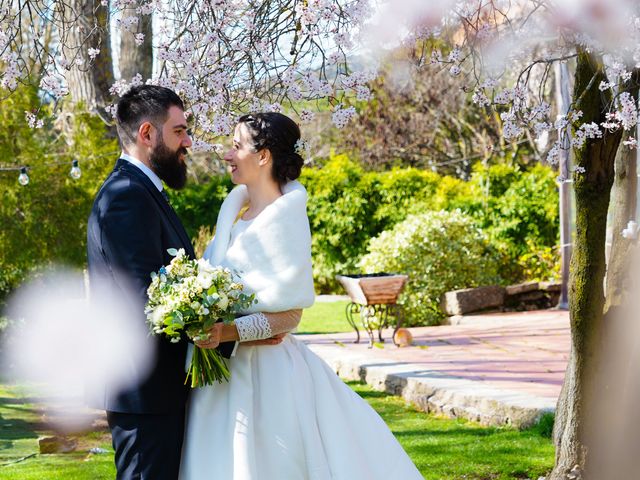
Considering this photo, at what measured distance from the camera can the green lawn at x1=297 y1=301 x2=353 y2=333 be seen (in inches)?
467

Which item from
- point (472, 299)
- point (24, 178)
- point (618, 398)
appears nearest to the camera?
point (618, 398)

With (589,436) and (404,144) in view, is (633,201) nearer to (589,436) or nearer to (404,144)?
(589,436)

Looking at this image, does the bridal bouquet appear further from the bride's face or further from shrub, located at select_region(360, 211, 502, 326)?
shrub, located at select_region(360, 211, 502, 326)

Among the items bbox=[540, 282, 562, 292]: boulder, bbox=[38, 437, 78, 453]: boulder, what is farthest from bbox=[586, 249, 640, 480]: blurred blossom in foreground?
bbox=[540, 282, 562, 292]: boulder

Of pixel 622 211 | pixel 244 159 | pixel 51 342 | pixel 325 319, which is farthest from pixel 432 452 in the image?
pixel 325 319

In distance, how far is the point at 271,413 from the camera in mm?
3240

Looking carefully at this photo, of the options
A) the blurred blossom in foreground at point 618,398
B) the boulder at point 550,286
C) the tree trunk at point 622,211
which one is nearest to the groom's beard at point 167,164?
the blurred blossom in foreground at point 618,398

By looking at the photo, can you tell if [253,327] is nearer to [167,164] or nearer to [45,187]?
[167,164]

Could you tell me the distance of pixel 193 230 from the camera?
1675 cm

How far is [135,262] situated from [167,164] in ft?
1.33

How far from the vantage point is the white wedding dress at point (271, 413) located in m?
3.15

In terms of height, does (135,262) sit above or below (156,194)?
below

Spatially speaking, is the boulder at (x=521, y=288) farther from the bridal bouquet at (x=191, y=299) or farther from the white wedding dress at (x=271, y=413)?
the bridal bouquet at (x=191, y=299)

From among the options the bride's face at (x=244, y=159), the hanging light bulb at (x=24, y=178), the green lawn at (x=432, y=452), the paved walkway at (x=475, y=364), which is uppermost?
the hanging light bulb at (x=24, y=178)
